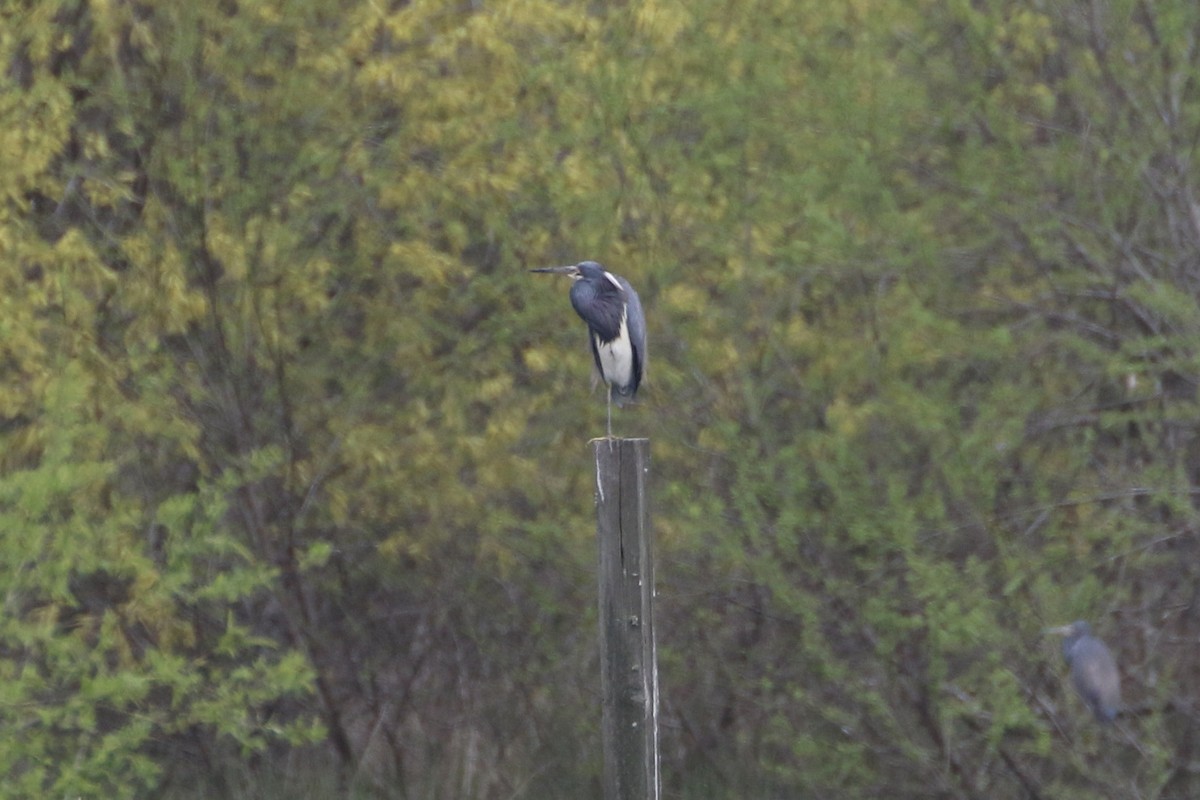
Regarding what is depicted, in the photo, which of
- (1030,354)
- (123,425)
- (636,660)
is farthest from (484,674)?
(636,660)

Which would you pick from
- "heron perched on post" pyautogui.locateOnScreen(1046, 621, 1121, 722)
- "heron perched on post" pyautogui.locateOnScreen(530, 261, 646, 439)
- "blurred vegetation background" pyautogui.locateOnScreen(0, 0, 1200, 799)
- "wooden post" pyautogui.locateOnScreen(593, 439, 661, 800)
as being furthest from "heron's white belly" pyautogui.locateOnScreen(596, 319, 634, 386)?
"wooden post" pyautogui.locateOnScreen(593, 439, 661, 800)

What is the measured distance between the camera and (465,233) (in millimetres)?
8086

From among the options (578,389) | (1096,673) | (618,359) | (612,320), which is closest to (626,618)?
(612,320)

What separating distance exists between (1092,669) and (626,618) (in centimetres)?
286

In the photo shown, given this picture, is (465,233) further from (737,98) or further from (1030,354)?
(1030,354)

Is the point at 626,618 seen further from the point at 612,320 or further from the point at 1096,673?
the point at 1096,673

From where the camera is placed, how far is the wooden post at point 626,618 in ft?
11.5

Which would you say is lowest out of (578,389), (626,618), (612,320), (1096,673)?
(1096,673)

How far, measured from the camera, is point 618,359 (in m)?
5.79

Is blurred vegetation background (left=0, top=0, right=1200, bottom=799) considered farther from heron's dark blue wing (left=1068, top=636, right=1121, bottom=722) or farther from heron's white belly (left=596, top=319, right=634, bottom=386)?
heron's white belly (left=596, top=319, right=634, bottom=386)

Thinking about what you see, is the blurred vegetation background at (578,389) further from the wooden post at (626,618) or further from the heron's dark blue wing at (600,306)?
the wooden post at (626,618)

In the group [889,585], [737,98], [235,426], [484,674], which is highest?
[737,98]

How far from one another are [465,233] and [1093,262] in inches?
116

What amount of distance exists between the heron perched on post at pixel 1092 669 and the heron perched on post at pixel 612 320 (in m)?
1.65
